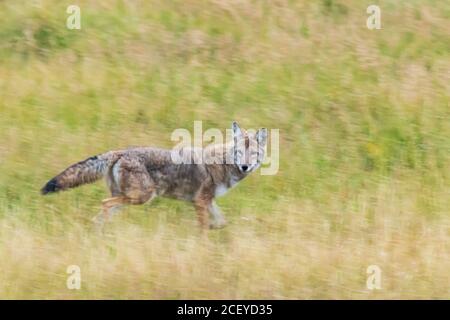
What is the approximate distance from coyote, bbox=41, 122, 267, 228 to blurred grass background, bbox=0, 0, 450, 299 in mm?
229

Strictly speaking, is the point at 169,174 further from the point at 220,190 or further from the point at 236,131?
the point at 236,131

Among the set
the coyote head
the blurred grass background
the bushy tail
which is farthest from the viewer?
the coyote head

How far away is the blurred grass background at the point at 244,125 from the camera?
396 inches

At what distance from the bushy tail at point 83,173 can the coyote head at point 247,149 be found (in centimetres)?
124

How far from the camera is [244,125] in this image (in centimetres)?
1423

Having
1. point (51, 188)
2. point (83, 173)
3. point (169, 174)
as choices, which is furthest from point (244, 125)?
point (51, 188)

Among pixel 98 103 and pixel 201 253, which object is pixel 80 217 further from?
pixel 98 103

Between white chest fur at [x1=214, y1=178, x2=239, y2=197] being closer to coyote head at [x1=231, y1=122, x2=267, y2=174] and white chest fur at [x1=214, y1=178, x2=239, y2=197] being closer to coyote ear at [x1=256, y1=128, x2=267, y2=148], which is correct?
coyote head at [x1=231, y1=122, x2=267, y2=174]

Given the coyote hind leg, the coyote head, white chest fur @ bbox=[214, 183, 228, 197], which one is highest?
the coyote head

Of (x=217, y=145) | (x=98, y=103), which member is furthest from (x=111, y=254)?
(x=98, y=103)

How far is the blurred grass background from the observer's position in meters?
10.1

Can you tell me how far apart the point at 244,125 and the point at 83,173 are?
3.13m

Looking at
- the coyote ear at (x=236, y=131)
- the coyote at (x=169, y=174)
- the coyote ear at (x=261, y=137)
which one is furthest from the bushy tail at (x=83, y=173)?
the coyote ear at (x=261, y=137)

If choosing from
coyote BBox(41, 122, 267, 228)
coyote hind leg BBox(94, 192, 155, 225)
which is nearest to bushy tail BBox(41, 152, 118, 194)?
coyote BBox(41, 122, 267, 228)
